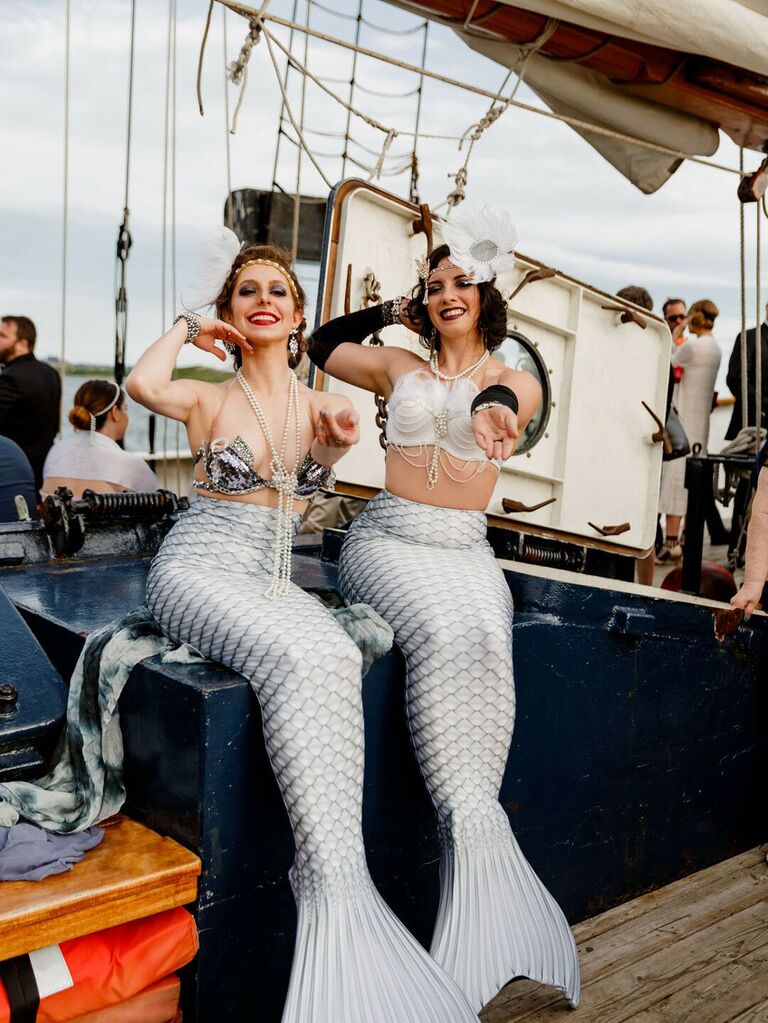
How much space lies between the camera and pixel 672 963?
119 inches

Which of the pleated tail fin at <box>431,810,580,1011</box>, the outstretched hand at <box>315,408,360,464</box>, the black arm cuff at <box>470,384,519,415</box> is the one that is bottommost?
the pleated tail fin at <box>431,810,580,1011</box>

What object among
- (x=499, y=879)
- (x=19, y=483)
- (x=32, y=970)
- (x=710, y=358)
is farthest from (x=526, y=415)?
(x=710, y=358)

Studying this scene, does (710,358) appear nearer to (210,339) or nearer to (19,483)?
(19,483)

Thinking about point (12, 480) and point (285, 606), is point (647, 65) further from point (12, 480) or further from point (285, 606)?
point (12, 480)

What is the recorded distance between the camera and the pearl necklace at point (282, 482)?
2.66 metres

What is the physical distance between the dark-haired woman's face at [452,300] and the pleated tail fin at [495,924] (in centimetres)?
137

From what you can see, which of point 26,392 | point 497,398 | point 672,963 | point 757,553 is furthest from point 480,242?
point 26,392

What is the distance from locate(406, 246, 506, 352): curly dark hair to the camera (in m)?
3.07

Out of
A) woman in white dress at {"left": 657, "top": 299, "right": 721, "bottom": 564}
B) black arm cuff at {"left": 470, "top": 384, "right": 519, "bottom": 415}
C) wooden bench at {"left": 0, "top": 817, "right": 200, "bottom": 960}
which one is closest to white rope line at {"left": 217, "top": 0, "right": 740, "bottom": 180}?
black arm cuff at {"left": 470, "top": 384, "right": 519, "bottom": 415}

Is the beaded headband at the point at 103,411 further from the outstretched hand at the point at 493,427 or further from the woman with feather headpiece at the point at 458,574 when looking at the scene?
the outstretched hand at the point at 493,427

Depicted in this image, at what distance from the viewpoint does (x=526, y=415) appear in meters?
3.02

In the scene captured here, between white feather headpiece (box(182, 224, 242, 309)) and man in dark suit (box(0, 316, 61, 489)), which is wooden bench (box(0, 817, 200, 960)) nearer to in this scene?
white feather headpiece (box(182, 224, 242, 309))

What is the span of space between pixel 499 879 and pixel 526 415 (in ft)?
4.10

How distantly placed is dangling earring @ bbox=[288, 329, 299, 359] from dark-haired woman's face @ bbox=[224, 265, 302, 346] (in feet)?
0.17
